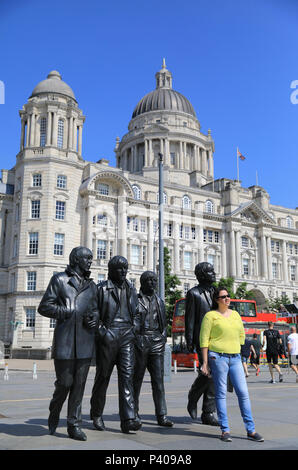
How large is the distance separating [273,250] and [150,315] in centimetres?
6392

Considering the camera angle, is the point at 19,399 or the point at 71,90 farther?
the point at 71,90

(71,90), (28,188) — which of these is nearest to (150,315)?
(28,188)

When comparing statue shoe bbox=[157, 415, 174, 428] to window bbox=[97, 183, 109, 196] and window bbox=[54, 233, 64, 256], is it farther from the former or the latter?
window bbox=[97, 183, 109, 196]

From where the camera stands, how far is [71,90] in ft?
184

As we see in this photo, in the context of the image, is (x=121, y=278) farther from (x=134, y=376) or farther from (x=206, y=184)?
(x=206, y=184)

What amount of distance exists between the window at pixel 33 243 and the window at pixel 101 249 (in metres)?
7.07

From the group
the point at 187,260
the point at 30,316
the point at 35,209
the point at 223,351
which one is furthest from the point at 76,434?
the point at 187,260

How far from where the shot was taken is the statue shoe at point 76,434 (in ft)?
18.9

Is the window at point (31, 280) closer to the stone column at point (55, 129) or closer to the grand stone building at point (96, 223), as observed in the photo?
the grand stone building at point (96, 223)

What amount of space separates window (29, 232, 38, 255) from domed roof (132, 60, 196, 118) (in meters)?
41.0

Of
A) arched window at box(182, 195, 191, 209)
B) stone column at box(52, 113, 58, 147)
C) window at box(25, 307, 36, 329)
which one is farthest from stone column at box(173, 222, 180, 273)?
window at box(25, 307, 36, 329)

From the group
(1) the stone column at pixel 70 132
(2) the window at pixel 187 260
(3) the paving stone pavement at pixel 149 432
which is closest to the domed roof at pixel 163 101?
(2) the window at pixel 187 260

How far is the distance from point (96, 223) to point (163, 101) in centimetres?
3780

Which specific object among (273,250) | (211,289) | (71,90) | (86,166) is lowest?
(211,289)
